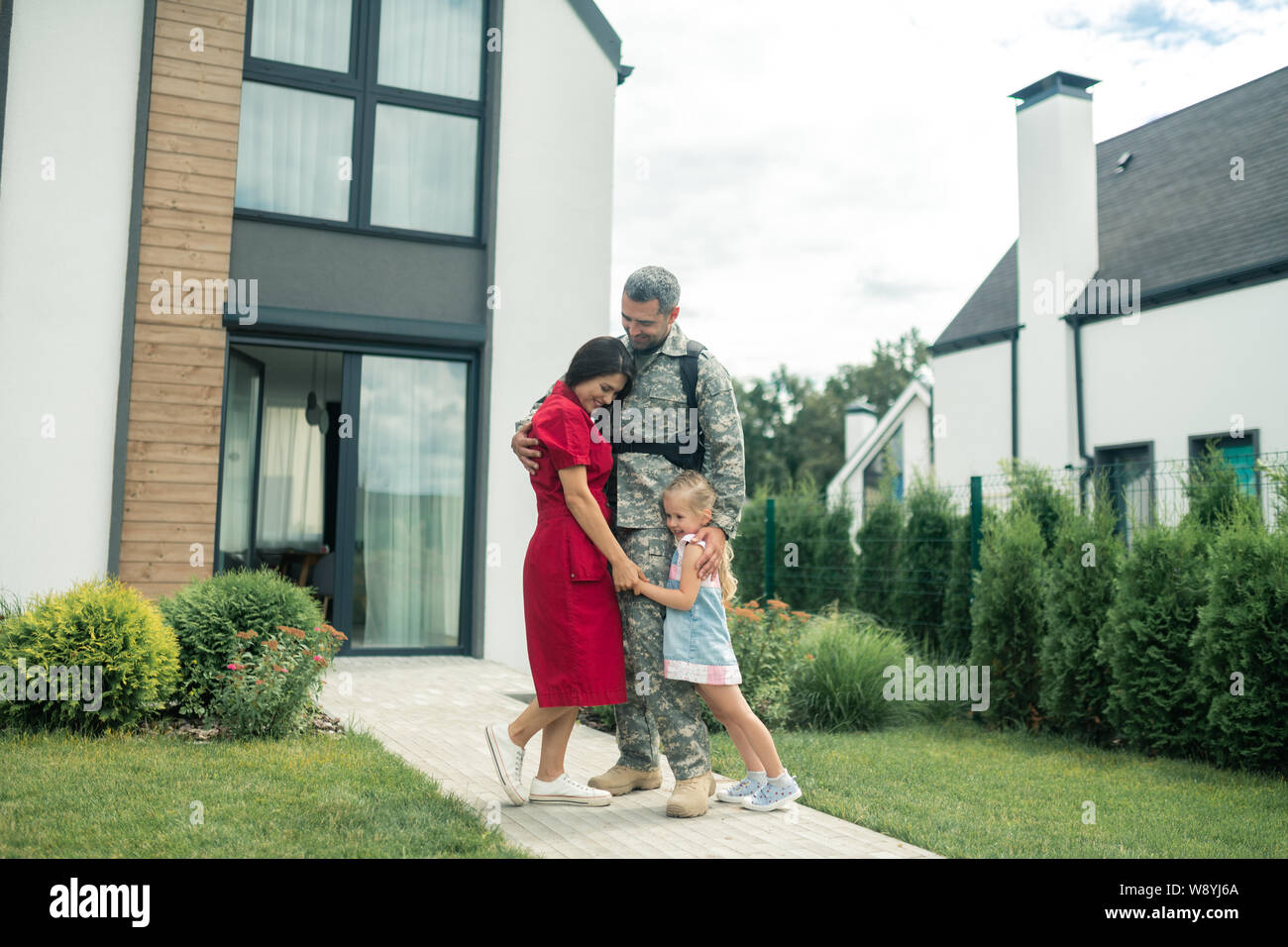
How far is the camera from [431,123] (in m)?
9.30

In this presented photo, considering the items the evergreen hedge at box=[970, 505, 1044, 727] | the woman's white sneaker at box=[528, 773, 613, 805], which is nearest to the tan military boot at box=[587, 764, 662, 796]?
the woman's white sneaker at box=[528, 773, 613, 805]

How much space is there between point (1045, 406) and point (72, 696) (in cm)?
1384

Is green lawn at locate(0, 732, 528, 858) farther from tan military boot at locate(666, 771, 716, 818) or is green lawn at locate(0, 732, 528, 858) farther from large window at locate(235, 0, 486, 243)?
large window at locate(235, 0, 486, 243)

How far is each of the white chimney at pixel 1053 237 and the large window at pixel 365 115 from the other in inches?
374

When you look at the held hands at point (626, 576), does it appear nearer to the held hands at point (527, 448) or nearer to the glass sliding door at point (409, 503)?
the held hands at point (527, 448)

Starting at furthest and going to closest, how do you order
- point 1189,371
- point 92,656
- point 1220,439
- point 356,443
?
1. point 1189,371
2. point 1220,439
3. point 356,443
4. point 92,656

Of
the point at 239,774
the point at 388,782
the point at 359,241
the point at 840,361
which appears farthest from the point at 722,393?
the point at 840,361

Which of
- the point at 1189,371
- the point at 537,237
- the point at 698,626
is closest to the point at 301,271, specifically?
the point at 537,237

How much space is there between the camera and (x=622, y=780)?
417cm

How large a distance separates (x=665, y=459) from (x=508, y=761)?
1360 mm

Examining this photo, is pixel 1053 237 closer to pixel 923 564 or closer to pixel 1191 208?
pixel 1191 208

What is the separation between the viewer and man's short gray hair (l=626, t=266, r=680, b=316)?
3814 millimetres

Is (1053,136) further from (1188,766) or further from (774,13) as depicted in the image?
(1188,766)

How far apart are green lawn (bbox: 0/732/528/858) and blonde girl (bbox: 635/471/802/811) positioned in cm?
94
